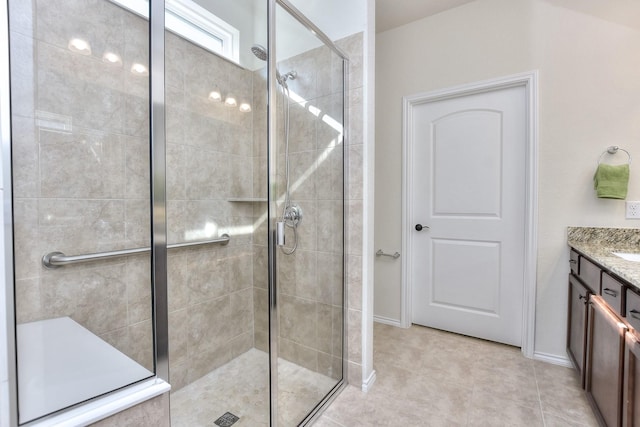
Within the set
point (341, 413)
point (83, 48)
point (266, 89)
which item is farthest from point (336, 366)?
point (83, 48)

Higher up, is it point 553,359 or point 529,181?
point 529,181

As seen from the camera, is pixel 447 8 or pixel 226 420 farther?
pixel 447 8

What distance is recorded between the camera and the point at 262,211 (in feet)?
4.87

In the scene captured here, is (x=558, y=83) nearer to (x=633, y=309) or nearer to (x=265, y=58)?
(x=633, y=309)

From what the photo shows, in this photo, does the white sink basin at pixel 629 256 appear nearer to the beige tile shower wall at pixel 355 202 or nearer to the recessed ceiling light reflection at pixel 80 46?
the beige tile shower wall at pixel 355 202

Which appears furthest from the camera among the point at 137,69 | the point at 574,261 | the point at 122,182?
the point at 574,261

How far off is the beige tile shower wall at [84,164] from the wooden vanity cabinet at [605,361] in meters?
1.84

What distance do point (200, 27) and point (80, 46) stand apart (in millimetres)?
550

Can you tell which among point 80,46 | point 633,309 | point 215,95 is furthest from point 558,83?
point 80,46

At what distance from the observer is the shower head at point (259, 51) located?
1405mm

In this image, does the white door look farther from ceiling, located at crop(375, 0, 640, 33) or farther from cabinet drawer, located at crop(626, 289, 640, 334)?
cabinet drawer, located at crop(626, 289, 640, 334)

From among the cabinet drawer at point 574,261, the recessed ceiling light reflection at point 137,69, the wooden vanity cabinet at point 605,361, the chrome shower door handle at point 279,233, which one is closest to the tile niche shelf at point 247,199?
the chrome shower door handle at point 279,233

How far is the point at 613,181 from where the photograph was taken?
6.09ft

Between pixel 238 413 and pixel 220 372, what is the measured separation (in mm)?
277
